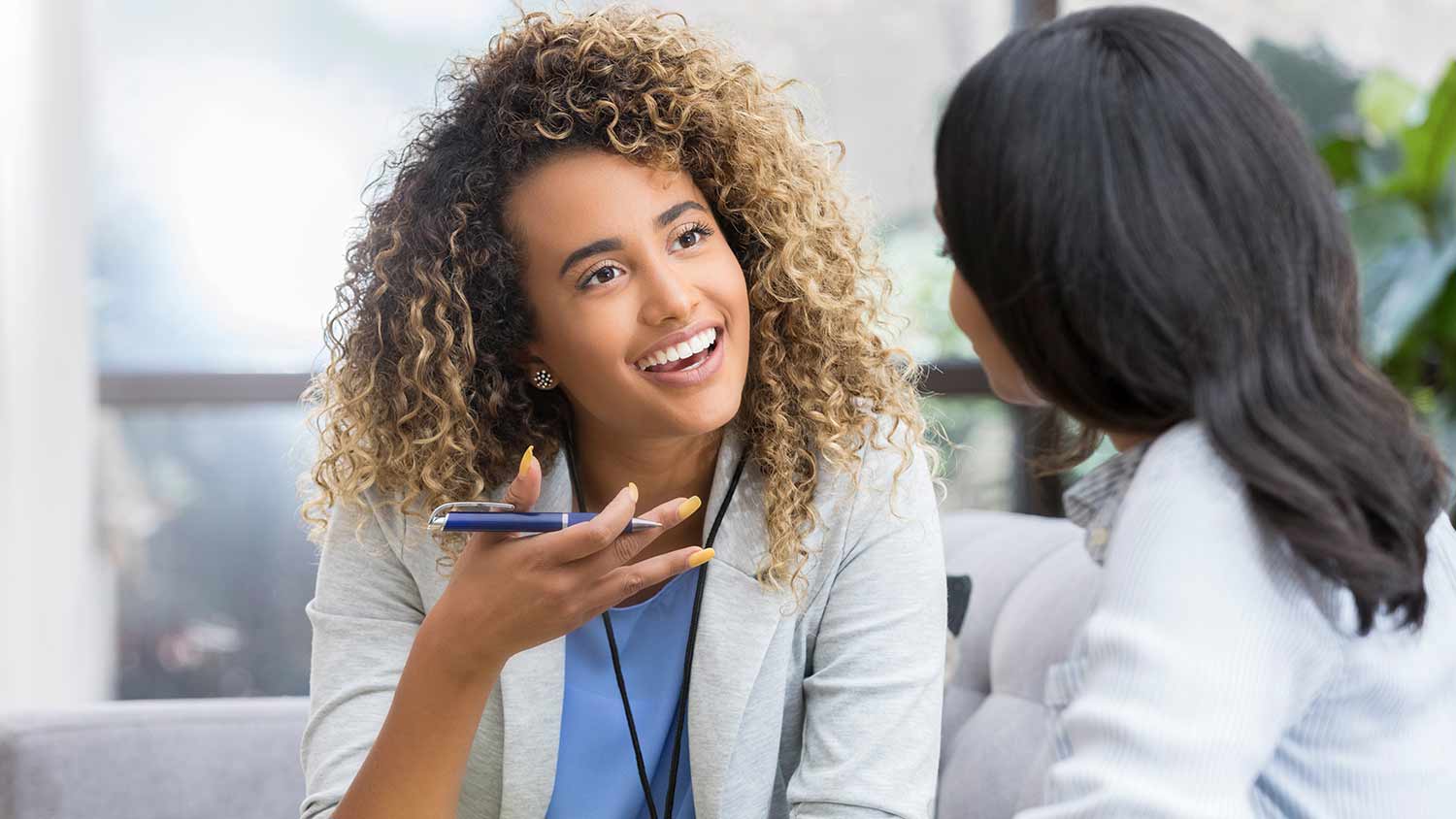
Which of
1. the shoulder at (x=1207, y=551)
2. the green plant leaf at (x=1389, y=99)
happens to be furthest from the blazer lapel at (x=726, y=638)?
the green plant leaf at (x=1389, y=99)

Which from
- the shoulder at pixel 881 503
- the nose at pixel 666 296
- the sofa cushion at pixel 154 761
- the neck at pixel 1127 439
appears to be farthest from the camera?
the sofa cushion at pixel 154 761

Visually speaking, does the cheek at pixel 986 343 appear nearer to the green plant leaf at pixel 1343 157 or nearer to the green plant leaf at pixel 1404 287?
the green plant leaf at pixel 1404 287

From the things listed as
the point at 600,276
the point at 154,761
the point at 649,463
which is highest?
the point at 600,276

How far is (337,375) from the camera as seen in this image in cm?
149

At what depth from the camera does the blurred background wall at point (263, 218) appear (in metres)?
3.37

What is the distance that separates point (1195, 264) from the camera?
0.81 meters

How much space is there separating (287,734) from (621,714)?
0.73m

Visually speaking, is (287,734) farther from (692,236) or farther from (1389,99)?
(1389,99)

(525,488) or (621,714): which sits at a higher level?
(525,488)

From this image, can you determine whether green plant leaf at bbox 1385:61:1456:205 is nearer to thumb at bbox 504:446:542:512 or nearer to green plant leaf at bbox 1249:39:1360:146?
green plant leaf at bbox 1249:39:1360:146

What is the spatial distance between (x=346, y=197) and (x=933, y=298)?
1.58 meters

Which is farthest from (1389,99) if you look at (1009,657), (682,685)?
A: (682,685)

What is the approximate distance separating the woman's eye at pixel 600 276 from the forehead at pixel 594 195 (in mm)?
34

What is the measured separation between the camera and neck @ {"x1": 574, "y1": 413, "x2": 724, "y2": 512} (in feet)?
4.81
